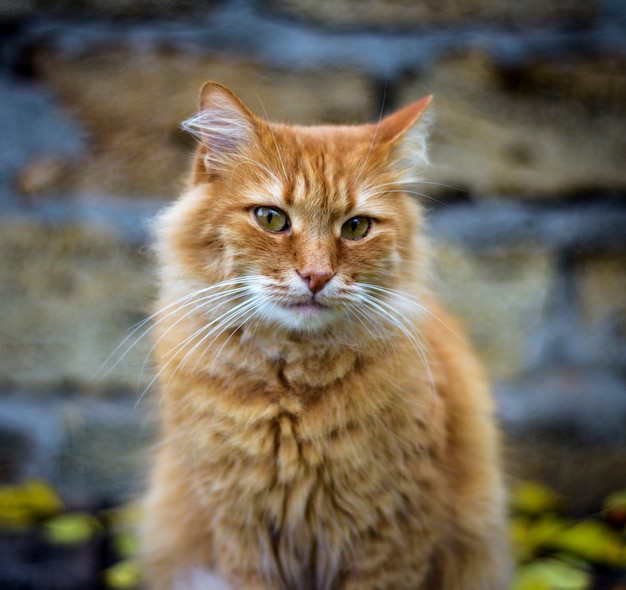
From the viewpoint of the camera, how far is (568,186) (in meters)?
2.17

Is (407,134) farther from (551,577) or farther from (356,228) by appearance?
(551,577)

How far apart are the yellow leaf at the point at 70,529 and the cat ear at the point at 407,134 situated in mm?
1292

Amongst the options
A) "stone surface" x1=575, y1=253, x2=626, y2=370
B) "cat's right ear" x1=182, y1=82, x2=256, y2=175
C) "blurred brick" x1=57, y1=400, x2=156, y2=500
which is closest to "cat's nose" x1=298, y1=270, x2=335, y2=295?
"cat's right ear" x1=182, y1=82, x2=256, y2=175

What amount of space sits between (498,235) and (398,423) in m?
0.94

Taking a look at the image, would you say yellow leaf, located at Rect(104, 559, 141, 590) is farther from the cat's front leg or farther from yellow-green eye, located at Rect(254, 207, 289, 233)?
yellow-green eye, located at Rect(254, 207, 289, 233)

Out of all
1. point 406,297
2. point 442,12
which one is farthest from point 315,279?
point 442,12

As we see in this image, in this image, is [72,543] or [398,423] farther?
[72,543]

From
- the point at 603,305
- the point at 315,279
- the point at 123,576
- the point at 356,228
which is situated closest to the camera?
the point at 315,279

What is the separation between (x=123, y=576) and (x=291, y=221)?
102 cm

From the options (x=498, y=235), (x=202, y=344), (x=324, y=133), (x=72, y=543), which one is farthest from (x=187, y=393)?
(x=498, y=235)

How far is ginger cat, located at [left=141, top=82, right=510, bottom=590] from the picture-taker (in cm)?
138

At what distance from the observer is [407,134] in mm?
1463

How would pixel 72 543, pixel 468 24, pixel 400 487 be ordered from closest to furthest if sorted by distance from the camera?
pixel 400 487, pixel 72 543, pixel 468 24

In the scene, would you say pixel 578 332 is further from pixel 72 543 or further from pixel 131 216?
pixel 72 543
